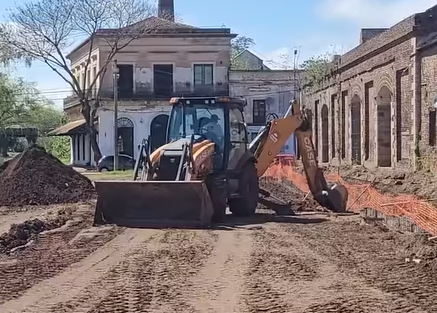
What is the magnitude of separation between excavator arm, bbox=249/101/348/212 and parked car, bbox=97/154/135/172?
102 ft

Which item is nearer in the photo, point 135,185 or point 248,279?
point 248,279

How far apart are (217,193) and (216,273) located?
20.5 ft

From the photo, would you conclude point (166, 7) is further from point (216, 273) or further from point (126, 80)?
point (216, 273)

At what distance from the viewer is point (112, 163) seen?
5128cm

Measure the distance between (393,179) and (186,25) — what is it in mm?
36038

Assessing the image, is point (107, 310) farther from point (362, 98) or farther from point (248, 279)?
point (362, 98)

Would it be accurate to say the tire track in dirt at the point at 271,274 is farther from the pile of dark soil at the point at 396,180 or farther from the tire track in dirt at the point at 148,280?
the pile of dark soil at the point at 396,180

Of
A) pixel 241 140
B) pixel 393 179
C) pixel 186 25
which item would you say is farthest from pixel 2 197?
pixel 186 25

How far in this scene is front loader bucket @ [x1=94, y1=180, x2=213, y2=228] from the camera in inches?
603

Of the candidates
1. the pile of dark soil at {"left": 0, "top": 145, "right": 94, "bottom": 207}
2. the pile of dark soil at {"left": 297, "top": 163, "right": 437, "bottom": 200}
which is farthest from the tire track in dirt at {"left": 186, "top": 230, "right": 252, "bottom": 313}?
the pile of dark soil at {"left": 0, "top": 145, "right": 94, "bottom": 207}

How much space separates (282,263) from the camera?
1098cm

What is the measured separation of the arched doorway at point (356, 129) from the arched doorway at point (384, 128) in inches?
111

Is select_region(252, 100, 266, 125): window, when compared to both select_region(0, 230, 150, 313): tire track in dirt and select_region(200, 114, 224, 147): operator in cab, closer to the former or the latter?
select_region(200, 114, 224, 147): operator in cab

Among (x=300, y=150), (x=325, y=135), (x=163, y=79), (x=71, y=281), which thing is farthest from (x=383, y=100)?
(x=163, y=79)
